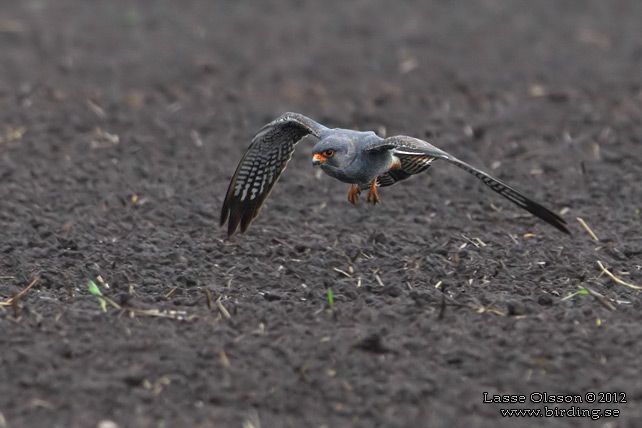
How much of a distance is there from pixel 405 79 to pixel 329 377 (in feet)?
21.0

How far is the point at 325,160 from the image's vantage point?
6.27m

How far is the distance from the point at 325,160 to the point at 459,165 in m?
1.16

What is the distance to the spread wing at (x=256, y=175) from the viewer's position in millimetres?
6668

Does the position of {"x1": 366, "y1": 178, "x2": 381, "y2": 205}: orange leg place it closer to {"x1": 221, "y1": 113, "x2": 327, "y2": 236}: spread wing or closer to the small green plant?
{"x1": 221, "y1": 113, "x2": 327, "y2": 236}: spread wing

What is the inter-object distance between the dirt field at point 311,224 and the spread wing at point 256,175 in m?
0.28

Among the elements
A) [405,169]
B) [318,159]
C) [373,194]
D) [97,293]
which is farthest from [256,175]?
[97,293]

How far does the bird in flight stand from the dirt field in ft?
1.23

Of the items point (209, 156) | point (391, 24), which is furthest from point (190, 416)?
point (391, 24)

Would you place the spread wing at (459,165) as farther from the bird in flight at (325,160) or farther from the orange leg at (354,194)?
the orange leg at (354,194)

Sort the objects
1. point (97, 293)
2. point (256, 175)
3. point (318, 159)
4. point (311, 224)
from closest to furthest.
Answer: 1. point (97, 293)
2. point (318, 159)
3. point (256, 175)
4. point (311, 224)

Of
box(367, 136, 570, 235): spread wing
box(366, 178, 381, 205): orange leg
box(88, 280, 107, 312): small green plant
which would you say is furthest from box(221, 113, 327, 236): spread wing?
box(88, 280, 107, 312): small green plant

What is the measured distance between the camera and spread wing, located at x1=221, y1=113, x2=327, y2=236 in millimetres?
6668

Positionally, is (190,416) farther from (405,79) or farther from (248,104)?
(405,79)

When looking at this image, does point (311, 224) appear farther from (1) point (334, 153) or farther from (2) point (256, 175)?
(1) point (334, 153)
